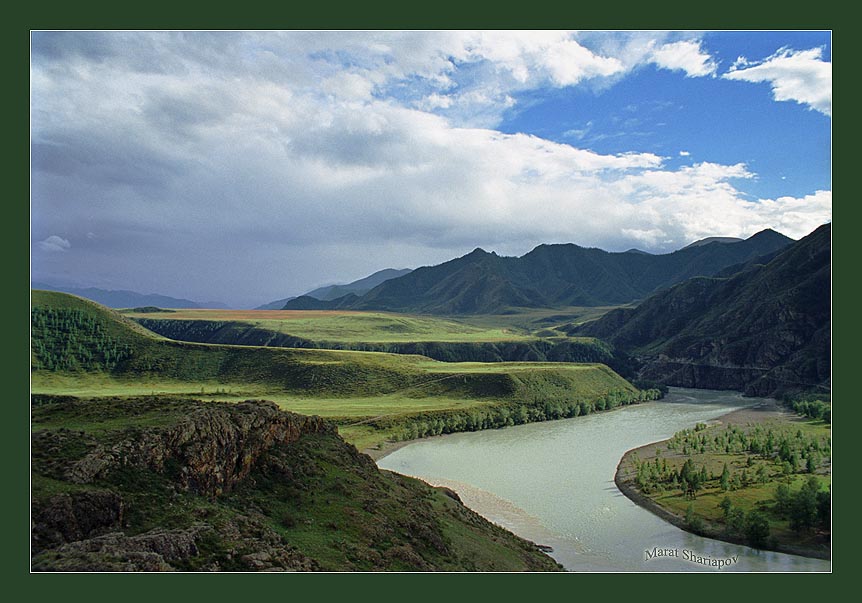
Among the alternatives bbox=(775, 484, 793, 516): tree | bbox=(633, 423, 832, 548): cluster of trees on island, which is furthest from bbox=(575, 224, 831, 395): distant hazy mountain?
bbox=(775, 484, 793, 516): tree

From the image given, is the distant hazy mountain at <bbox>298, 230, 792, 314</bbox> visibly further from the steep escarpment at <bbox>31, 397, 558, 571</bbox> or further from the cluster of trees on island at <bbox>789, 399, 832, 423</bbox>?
the steep escarpment at <bbox>31, 397, 558, 571</bbox>

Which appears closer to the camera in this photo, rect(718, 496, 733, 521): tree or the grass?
rect(718, 496, 733, 521): tree

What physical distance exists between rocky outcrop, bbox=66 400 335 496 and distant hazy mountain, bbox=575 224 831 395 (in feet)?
117

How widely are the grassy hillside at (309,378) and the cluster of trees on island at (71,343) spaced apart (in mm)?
37

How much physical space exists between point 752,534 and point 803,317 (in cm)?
4017

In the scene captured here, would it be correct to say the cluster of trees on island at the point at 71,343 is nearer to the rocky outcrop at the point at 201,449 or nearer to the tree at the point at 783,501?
the rocky outcrop at the point at 201,449

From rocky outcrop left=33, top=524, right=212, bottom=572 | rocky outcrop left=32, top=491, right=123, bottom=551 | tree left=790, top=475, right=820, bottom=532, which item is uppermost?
rocky outcrop left=32, top=491, right=123, bottom=551

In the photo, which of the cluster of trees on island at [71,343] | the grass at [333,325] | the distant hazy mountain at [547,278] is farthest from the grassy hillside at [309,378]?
the distant hazy mountain at [547,278]

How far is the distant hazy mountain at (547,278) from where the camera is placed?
13000 cm

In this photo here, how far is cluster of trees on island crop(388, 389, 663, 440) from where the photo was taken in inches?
1158

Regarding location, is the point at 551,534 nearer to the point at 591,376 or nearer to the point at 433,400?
the point at 433,400

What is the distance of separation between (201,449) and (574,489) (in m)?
14.0

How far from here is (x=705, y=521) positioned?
52.4 feet

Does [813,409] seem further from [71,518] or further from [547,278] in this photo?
[547,278]
